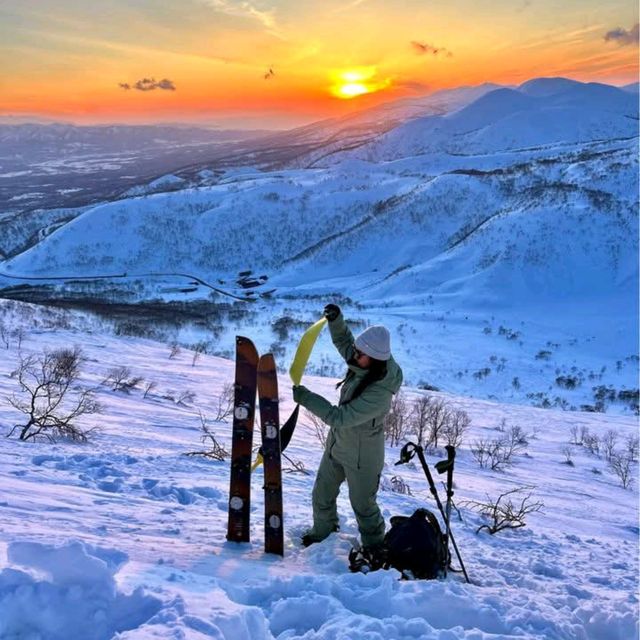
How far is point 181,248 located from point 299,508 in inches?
2240

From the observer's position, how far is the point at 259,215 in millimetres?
63875

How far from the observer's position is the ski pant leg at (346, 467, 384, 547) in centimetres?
416

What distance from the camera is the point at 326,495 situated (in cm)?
443

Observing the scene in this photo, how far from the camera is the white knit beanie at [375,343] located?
379 centimetres

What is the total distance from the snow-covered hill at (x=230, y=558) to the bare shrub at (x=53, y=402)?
0.55 feet

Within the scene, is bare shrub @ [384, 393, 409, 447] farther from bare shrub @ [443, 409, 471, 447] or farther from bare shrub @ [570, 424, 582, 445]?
bare shrub @ [570, 424, 582, 445]

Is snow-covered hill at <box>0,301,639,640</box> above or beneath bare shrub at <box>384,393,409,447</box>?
above

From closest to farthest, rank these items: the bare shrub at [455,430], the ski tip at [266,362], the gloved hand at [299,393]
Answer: the gloved hand at [299,393] → the ski tip at [266,362] → the bare shrub at [455,430]

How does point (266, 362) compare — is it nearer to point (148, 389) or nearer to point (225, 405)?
point (148, 389)

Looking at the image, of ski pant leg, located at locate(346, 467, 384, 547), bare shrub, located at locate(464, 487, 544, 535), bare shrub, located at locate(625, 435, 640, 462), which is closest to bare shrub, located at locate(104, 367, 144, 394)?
bare shrub, located at locate(464, 487, 544, 535)

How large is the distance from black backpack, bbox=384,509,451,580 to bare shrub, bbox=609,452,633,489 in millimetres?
5861

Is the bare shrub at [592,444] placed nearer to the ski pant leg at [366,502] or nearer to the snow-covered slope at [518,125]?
the ski pant leg at [366,502]

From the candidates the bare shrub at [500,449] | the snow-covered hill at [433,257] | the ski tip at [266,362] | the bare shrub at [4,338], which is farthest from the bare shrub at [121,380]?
the snow-covered hill at [433,257]

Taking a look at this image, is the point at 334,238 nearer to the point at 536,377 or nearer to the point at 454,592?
the point at 536,377
